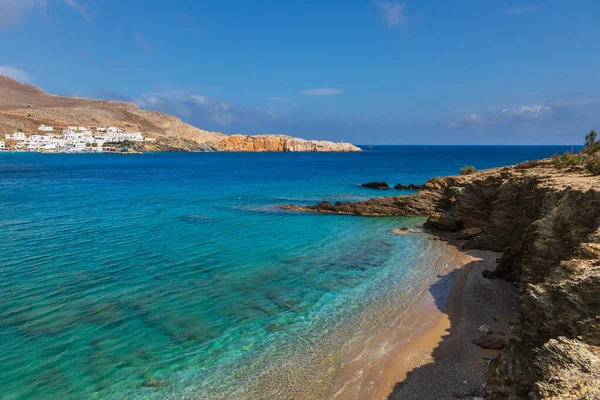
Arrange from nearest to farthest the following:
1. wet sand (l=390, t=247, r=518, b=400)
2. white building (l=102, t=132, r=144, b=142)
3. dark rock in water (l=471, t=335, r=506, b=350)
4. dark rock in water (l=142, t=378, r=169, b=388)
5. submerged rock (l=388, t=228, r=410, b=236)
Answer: wet sand (l=390, t=247, r=518, b=400) < dark rock in water (l=142, t=378, r=169, b=388) < dark rock in water (l=471, t=335, r=506, b=350) < submerged rock (l=388, t=228, r=410, b=236) < white building (l=102, t=132, r=144, b=142)

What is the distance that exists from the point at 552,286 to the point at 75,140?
18897 centimetres

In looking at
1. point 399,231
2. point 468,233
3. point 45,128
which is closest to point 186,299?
point 399,231

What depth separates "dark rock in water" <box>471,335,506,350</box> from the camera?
1098 centimetres

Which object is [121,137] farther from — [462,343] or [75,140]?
[462,343]

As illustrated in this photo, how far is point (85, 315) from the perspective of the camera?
516 inches

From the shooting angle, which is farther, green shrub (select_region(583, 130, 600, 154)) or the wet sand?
green shrub (select_region(583, 130, 600, 154))

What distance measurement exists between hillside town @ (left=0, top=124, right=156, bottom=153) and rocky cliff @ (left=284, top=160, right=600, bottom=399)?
17278 centimetres

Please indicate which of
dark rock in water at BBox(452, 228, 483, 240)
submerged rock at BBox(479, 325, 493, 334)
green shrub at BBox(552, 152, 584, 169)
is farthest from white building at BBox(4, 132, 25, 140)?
submerged rock at BBox(479, 325, 493, 334)

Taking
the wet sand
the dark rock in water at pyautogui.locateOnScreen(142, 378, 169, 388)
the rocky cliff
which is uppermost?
the rocky cliff

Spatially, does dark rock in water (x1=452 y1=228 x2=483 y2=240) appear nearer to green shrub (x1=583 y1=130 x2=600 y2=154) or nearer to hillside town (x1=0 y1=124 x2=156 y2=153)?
green shrub (x1=583 y1=130 x2=600 y2=154)

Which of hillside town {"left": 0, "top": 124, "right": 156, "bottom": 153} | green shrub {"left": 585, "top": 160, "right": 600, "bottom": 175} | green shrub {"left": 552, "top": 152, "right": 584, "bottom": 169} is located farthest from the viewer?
hillside town {"left": 0, "top": 124, "right": 156, "bottom": 153}

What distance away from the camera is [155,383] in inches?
383

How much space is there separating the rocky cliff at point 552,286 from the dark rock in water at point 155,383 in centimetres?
795

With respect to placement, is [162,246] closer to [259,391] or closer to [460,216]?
[259,391]
